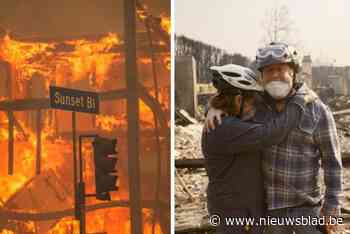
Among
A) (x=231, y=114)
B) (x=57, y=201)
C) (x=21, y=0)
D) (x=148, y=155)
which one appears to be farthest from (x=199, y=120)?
(x=21, y=0)

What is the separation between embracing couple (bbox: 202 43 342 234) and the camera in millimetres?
1780

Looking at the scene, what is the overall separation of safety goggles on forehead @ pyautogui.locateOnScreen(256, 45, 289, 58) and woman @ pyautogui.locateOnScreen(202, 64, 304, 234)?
85 millimetres

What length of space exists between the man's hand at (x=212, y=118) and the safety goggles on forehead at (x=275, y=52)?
0.27 m

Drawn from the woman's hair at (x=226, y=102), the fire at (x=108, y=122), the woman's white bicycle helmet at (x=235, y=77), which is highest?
the woman's white bicycle helmet at (x=235, y=77)

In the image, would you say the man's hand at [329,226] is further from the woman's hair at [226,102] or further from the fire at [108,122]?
the fire at [108,122]

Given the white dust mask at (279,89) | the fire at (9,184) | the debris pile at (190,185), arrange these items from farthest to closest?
the fire at (9,184)
the debris pile at (190,185)
the white dust mask at (279,89)

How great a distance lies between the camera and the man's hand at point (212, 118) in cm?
185

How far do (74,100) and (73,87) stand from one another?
6 cm

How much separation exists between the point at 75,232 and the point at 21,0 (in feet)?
3.38

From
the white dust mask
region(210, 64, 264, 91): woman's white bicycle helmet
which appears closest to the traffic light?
region(210, 64, 264, 91): woman's white bicycle helmet

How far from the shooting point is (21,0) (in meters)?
1.99

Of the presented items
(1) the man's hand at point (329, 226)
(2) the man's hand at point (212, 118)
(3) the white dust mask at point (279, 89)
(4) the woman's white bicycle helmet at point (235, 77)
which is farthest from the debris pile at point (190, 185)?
(1) the man's hand at point (329, 226)

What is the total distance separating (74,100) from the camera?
1.98m

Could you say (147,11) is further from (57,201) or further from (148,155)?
(57,201)
